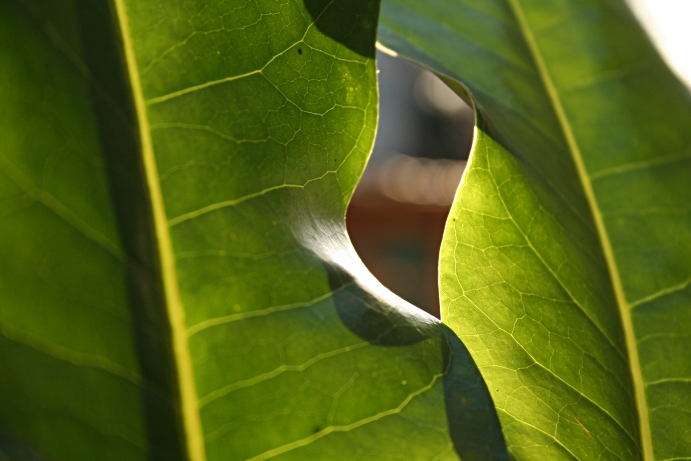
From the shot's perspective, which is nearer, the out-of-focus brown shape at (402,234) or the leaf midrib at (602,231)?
the leaf midrib at (602,231)

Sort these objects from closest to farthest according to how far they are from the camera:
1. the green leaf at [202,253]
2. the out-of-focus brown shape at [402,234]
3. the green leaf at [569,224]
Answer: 1. the green leaf at [202,253]
2. the green leaf at [569,224]
3. the out-of-focus brown shape at [402,234]

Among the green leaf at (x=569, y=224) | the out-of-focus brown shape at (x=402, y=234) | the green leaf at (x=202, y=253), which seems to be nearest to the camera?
the green leaf at (x=202, y=253)

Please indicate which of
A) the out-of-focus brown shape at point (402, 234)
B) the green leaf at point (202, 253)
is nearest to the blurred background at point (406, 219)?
the out-of-focus brown shape at point (402, 234)

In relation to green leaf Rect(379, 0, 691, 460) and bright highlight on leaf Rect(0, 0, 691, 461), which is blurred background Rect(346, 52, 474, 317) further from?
bright highlight on leaf Rect(0, 0, 691, 461)

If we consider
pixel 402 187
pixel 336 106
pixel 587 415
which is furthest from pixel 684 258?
pixel 402 187

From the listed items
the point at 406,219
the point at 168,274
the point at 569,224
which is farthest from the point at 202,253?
the point at 406,219

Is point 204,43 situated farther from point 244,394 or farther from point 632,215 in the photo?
point 632,215

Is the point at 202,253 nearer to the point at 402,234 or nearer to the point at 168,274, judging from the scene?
the point at 168,274

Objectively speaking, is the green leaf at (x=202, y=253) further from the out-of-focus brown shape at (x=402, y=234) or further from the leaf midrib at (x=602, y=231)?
the out-of-focus brown shape at (x=402, y=234)

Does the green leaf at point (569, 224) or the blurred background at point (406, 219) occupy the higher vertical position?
the green leaf at point (569, 224)
